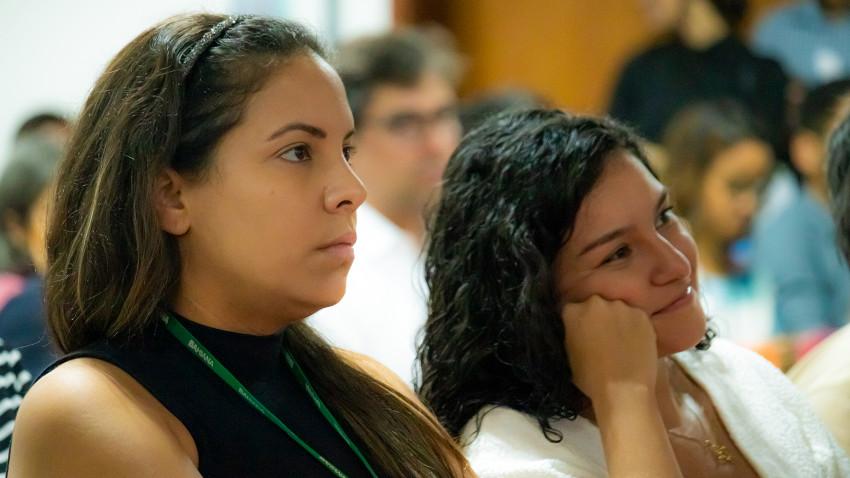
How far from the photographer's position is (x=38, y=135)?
3.31 metres

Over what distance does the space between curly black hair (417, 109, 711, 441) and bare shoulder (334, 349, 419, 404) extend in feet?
0.29

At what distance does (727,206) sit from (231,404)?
10.7 ft

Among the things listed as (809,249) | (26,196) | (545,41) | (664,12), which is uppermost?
(664,12)

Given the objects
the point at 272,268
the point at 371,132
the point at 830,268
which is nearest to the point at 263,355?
the point at 272,268

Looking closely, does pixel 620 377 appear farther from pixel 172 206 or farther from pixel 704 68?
pixel 704 68

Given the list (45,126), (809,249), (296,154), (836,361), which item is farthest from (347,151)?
(809,249)

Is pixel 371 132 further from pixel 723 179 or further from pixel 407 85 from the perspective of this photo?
pixel 723 179

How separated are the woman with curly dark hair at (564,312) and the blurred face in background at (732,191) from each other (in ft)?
8.70

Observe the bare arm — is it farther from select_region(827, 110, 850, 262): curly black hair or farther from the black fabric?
the black fabric

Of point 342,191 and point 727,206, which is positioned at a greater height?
point 342,191

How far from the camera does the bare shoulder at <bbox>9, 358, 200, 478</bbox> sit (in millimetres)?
1099

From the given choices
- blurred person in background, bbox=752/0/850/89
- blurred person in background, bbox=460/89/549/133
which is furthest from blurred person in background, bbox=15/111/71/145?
blurred person in background, bbox=752/0/850/89

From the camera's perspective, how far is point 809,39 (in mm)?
4629

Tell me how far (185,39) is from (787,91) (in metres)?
3.78
